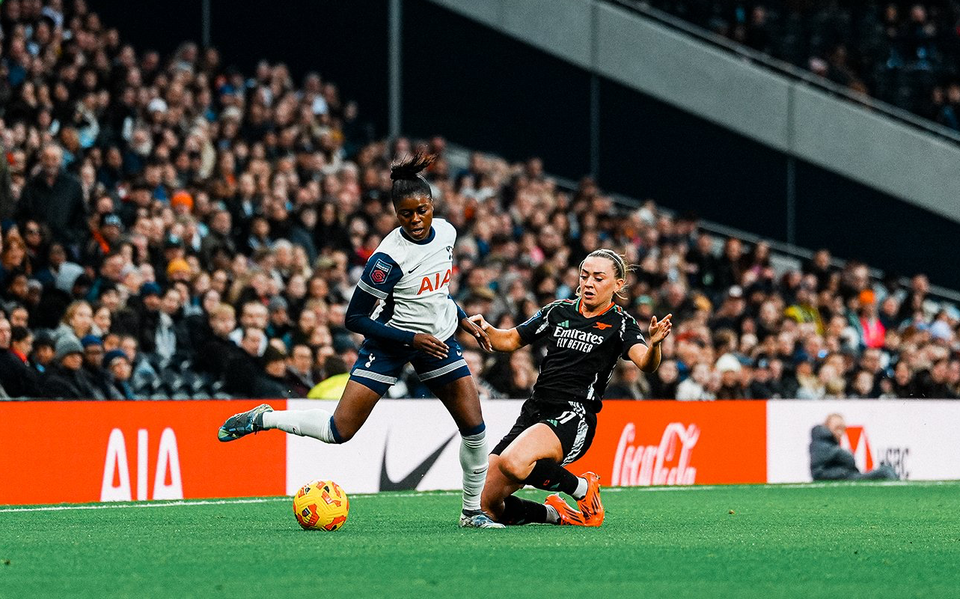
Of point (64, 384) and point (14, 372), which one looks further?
point (64, 384)

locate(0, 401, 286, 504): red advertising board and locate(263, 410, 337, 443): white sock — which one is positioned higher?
locate(263, 410, 337, 443): white sock

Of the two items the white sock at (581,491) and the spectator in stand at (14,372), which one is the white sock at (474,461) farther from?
the spectator in stand at (14,372)

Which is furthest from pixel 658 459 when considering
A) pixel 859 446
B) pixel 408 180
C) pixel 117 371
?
pixel 408 180

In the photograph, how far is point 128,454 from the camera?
13.1m

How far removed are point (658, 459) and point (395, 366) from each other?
7.37 meters

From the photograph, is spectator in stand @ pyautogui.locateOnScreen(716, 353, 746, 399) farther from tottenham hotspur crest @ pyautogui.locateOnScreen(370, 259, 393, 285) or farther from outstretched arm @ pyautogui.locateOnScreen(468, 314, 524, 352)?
tottenham hotspur crest @ pyautogui.locateOnScreen(370, 259, 393, 285)

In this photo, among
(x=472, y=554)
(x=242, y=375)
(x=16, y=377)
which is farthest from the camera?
(x=242, y=375)

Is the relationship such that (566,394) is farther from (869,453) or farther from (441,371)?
(869,453)

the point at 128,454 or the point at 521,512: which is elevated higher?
the point at 128,454

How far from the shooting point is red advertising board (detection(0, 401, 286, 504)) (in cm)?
1252

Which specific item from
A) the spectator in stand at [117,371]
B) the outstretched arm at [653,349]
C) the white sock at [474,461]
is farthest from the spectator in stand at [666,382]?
the white sock at [474,461]

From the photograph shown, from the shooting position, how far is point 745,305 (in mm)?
21125

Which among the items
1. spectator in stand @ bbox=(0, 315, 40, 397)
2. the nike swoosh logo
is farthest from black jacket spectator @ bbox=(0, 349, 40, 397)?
the nike swoosh logo

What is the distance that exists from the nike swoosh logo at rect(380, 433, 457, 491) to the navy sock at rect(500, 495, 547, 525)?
A: 4845 mm
